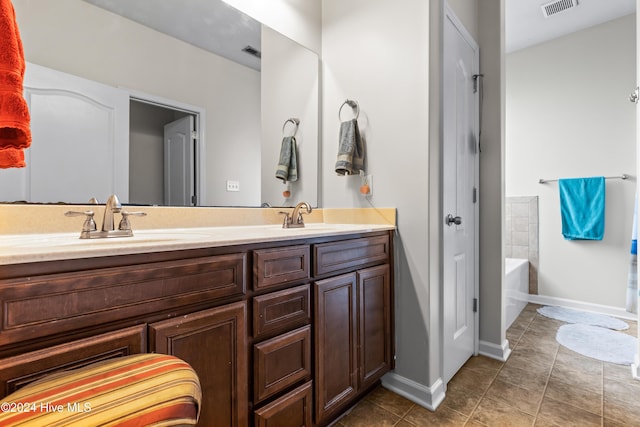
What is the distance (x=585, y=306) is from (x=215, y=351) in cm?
361

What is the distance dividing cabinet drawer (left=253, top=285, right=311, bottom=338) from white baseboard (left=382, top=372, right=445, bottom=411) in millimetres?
815

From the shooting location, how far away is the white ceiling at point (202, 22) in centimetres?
132

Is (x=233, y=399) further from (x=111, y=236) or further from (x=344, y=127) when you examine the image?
(x=344, y=127)

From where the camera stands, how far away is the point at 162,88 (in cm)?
138

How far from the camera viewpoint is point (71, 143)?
1.14 meters

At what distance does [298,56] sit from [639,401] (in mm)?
2695

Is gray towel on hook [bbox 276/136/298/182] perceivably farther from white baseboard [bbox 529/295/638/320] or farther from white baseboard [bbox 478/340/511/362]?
white baseboard [bbox 529/295/638/320]

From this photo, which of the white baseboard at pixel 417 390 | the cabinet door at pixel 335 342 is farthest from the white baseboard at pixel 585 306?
the cabinet door at pixel 335 342

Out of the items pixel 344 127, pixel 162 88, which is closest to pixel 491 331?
pixel 344 127

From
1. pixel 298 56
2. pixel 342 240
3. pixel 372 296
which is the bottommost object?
pixel 372 296

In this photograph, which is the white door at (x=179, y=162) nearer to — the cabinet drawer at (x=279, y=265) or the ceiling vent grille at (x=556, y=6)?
the cabinet drawer at (x=279, y=265)

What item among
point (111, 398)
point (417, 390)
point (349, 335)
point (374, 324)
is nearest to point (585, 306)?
point (417, 390)

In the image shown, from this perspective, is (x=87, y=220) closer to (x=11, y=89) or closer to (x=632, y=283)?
(x=11, y=89)

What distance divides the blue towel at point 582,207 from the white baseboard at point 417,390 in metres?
2.44
